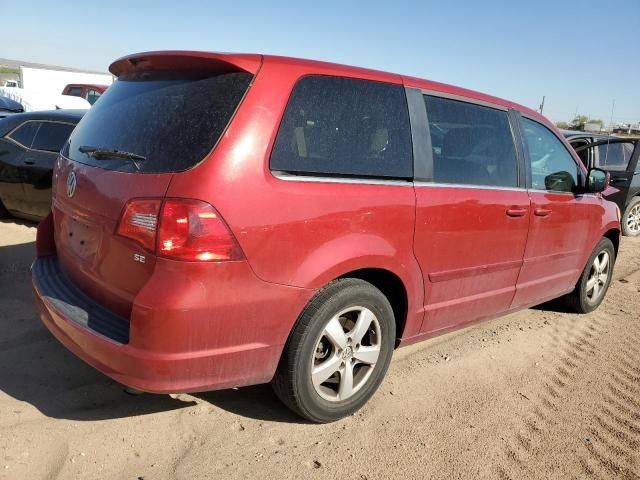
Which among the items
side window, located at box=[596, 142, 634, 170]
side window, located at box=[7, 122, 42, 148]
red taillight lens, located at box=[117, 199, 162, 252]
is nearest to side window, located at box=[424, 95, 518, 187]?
red taillight lens, located at box=[117, 199, 162, 252]

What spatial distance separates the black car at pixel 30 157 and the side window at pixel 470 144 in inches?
173

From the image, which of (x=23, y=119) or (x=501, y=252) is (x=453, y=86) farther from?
(x=23, y=119)

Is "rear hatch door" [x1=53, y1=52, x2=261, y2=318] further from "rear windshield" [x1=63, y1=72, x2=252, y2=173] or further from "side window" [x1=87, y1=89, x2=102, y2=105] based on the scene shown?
"side window" [x1=87, y1=89, x2=102, y2=105]

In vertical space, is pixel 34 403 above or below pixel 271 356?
below

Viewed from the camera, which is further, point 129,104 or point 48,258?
point 48,258

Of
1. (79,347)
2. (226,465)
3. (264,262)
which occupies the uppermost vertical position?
(264,262)

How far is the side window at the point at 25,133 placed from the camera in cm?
616

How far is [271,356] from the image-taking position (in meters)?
2.48

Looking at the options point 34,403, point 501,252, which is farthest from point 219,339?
point 501,252

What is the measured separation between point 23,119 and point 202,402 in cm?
497

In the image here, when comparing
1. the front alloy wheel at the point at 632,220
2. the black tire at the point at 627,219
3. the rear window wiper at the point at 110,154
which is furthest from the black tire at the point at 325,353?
the front alloy wheel at the point at 632,220

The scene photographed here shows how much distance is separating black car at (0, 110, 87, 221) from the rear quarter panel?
14.0 feet

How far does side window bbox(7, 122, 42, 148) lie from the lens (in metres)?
6.16

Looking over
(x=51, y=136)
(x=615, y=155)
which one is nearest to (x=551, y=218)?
(x=51, y=136)
